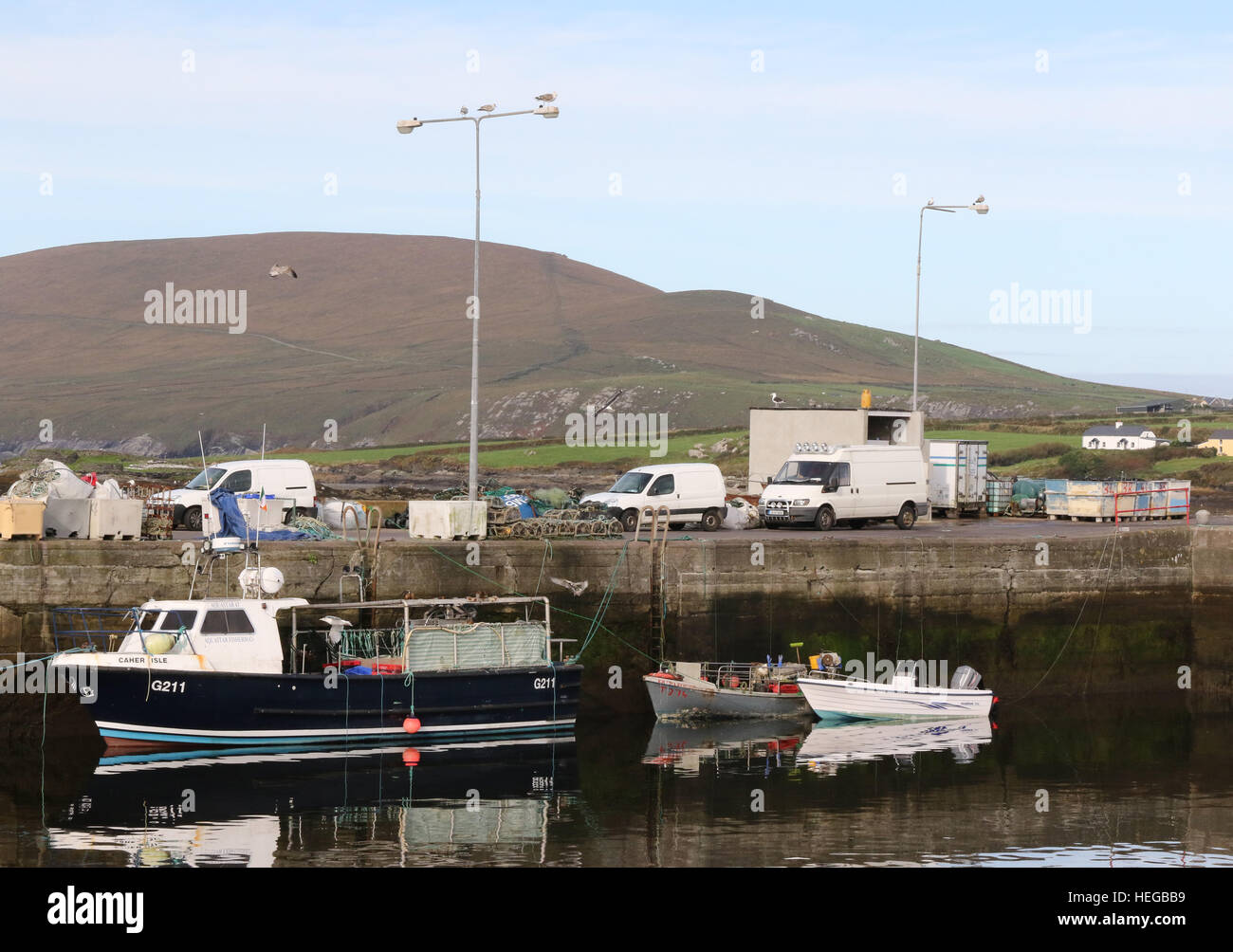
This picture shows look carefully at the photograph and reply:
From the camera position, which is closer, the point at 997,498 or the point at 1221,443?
the point at 997,498

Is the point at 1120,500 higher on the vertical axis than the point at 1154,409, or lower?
lower

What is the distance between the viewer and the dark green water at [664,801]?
743 inches

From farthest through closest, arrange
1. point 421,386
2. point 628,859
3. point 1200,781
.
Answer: point 421,386 < point 1200,781 < point 628,859

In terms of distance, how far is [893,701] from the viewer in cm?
2819

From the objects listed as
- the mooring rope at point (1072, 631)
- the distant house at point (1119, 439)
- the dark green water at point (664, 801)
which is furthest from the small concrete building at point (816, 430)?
the distant house at point (1119, 439)

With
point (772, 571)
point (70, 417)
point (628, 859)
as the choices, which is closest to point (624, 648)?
point (772, 571)

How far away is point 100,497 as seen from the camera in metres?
27.3

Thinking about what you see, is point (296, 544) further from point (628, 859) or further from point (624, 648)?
point (628, 859)

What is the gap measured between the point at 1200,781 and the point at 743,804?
799 centimetres

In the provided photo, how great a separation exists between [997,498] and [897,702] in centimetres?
1476

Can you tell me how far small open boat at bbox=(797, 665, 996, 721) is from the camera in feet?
91.7
